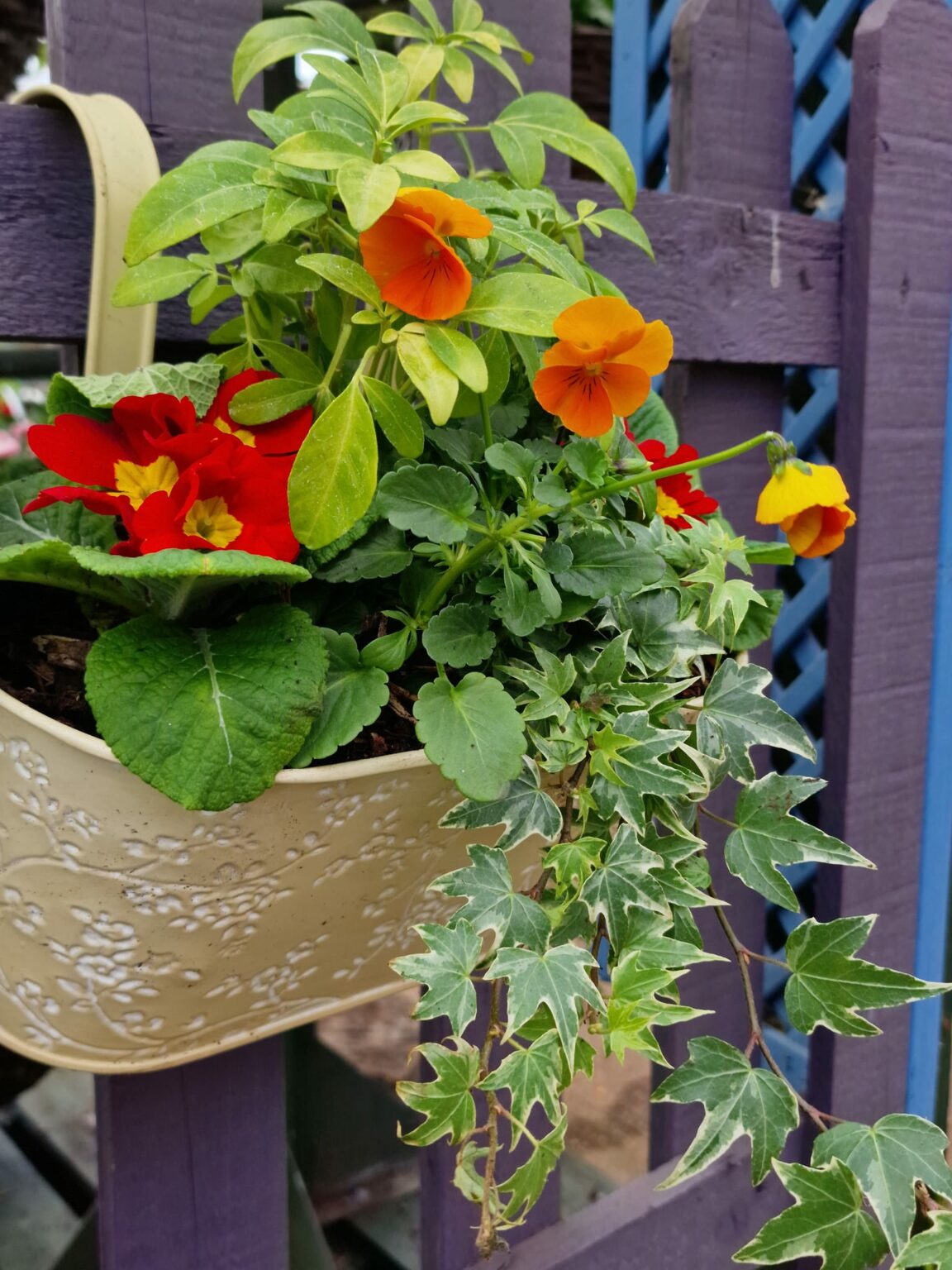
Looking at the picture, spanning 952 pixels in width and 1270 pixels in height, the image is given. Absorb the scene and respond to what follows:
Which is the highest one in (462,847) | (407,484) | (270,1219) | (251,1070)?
(407,484)

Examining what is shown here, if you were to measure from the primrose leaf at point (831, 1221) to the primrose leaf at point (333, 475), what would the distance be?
405 mm

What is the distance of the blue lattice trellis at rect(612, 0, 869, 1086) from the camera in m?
1.23

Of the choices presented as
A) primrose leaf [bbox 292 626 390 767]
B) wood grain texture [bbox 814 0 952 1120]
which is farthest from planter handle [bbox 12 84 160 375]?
wood grain texture [bbox 814 0 952 1120]

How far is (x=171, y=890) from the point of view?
1.74 ft

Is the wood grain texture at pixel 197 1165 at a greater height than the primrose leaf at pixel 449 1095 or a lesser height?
lesser

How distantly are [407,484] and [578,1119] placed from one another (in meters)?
1.78

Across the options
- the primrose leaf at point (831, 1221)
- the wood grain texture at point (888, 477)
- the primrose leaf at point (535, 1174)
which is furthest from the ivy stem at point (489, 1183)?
the wood grain texture at point (888, 477)

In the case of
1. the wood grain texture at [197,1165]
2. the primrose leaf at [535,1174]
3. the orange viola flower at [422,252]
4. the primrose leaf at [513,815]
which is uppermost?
the orange viola flower at [422,252]

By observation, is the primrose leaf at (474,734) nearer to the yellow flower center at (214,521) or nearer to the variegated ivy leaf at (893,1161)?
the yellow flower center at (214,521)

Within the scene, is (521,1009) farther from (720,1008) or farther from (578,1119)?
(578,1119)

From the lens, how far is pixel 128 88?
0.74m

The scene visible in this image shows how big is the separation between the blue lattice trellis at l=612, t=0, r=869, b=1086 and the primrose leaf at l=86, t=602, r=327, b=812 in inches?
35.9

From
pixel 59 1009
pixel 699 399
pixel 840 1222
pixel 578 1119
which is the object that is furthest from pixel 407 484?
pixel 578 1119

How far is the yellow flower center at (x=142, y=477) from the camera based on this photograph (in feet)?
1.80
